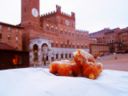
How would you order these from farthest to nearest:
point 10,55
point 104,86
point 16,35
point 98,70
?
point 16,35 → point 10,55 → point 98,70 → point 104,86

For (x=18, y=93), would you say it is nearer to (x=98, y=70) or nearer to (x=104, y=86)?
(x=104, y=86)

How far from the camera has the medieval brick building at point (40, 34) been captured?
29.9 m

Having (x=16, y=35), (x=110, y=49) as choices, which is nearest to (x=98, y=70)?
(x=16, y=35)

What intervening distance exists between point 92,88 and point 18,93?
1.29ft

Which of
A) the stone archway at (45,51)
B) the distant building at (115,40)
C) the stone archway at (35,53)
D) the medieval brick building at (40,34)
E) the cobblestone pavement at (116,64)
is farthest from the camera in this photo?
the distant building at (115,40)

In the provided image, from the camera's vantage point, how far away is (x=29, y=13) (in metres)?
33.1

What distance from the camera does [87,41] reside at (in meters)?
47.8

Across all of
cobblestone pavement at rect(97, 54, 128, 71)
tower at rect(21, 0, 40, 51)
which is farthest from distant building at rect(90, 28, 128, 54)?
cobblestone pavement at rect(97, 54, 128, 71)

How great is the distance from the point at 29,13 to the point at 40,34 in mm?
4432

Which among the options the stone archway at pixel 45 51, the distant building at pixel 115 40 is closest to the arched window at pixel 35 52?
the stone archway at pixel 45 51

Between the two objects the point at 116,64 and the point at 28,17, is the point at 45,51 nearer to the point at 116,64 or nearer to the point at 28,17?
the point at 28,17

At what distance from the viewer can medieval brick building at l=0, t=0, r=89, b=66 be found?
29875mm

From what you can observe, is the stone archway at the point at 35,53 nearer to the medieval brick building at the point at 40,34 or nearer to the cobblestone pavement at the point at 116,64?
the medieval brick building at the point at 40,34

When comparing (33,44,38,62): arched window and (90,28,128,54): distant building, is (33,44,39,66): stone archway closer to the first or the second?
(33,44,38,62): arched window
